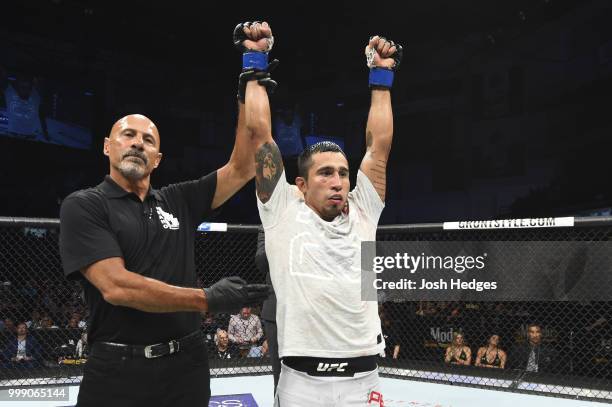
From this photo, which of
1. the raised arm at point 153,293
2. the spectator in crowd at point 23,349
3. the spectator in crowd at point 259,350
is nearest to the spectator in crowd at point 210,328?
the spectator in crowd at point 259,350

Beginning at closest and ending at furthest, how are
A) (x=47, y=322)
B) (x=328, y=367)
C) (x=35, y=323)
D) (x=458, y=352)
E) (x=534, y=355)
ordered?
(x=328, y=367), (x=534, y=355), (x=458, y=352), (x=35, y=323), (x=47, y=322)

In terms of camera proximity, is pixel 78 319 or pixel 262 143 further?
pixel 78 319

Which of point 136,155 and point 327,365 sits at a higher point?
Answer: point 136,155

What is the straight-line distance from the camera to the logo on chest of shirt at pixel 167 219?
7.21 ft

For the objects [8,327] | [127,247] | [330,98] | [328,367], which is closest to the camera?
[328,367]

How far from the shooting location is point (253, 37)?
2104 mm

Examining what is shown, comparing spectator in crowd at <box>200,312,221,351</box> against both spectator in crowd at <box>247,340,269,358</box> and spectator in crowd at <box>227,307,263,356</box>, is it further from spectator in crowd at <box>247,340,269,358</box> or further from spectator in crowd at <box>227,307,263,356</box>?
spectator in crowd at <box>247,340,269,358</box>

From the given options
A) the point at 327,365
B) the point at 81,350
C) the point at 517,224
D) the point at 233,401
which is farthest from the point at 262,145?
the point at 81,350

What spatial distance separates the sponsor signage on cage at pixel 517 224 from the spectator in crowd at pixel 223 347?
263cm

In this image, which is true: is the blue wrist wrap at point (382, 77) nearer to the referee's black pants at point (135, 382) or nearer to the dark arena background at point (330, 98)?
the referee's black pants at point (135, 382)

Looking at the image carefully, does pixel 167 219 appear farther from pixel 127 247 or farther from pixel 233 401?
pixel 233 401

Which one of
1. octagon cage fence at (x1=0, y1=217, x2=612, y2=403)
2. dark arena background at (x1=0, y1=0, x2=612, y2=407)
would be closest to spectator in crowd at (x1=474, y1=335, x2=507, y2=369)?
octagon cage fence at (x1=0, y1=217, x2=612, y2=403)

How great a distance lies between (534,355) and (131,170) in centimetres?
445

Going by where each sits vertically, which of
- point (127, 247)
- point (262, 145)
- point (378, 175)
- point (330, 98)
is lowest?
point (127, 247)
